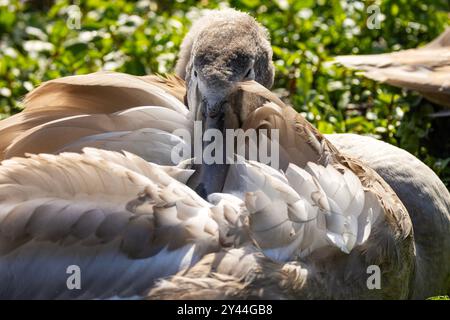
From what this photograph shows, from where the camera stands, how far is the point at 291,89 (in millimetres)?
5832

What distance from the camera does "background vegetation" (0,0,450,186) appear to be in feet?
18.2

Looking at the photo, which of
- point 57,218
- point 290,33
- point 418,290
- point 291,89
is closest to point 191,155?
point 57,218

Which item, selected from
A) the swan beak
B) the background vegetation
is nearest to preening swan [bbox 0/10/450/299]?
the swan beak

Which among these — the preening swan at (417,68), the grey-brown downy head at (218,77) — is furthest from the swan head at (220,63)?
the preening swan at (417,68)

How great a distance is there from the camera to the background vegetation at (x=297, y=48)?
5.55 metres

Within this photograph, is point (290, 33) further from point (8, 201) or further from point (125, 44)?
point (8, 201)

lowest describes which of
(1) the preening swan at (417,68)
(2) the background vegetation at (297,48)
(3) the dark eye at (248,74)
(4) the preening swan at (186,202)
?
(2) the background vegetation at (297,48)

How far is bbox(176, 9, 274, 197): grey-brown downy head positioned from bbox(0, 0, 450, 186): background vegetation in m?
1.57

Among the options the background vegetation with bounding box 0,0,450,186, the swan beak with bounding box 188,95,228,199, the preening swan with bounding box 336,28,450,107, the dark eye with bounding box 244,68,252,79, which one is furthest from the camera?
the background vegetation with bounding box 0,0,450,186

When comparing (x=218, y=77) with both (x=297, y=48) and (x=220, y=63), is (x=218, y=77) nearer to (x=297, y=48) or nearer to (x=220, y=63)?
(x=220, y=63)

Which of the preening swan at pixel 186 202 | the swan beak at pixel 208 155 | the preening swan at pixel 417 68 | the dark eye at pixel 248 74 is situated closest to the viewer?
the preening swan at pixel 186 202

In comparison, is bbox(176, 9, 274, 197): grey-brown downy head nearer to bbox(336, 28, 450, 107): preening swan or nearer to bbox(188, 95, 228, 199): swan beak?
bbox(188, 95, 228, 199): swan beak

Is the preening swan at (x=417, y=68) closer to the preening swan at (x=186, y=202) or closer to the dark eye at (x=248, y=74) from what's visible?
the preening swan at (x=186, y=202)
